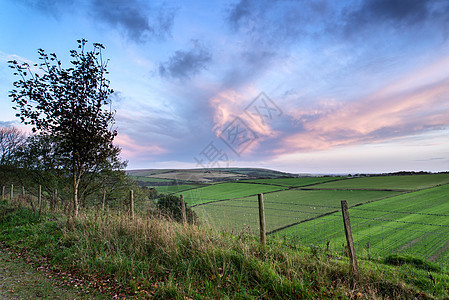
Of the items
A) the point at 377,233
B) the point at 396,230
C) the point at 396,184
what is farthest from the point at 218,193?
the point at 396,184

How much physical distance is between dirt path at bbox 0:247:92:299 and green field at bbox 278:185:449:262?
27.7ft

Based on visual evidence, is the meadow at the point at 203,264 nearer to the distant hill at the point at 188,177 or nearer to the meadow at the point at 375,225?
the meadow at the point at 375,225

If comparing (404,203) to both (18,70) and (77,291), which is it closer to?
(77,291)

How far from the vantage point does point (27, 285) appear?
4508 mm

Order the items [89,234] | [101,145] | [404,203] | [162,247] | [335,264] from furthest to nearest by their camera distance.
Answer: [404,203] → [101,145] → [89,234] → [162,247] → [335,264]

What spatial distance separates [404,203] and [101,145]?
34152 mm

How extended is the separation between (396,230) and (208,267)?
19.4 metres

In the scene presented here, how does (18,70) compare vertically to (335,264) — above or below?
above

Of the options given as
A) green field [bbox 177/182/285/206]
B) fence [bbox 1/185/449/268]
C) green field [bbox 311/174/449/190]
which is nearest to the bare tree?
fence [bbox 1/185/449/268]

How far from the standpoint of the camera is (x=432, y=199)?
2903 centimetres

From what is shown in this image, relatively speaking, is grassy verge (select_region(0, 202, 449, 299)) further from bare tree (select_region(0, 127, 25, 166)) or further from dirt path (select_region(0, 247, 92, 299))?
bare tree (select_region(0, 127, 25, 166))

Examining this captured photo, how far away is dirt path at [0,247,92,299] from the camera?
409 cm

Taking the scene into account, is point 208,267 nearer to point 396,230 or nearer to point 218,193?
point 396,230

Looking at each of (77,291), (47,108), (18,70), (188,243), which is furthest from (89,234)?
(18,70)
